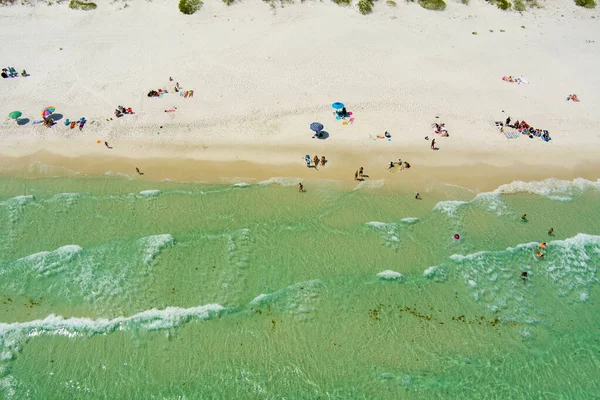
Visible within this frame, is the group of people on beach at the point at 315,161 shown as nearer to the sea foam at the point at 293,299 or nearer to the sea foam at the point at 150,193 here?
the sea foam at the point at 293,299

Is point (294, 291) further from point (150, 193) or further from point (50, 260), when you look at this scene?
point (50, 260)

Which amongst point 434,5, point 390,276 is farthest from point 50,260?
point 434,5

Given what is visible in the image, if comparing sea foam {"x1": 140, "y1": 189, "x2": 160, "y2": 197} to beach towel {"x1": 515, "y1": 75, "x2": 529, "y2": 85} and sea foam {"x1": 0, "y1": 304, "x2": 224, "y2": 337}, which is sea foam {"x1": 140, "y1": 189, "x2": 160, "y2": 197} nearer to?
sea foam {"x1": 0, "y1": 304, "x2": 224, "y2": 337}

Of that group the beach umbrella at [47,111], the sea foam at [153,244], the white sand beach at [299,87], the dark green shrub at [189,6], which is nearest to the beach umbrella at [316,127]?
the white sand beach at [299,87]

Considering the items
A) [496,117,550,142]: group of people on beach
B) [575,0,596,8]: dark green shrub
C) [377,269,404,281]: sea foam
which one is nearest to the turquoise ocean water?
[377,269,404,281]: sea foam

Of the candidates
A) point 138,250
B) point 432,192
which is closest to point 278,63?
point 432,192

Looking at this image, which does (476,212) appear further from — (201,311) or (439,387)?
(201,311)
